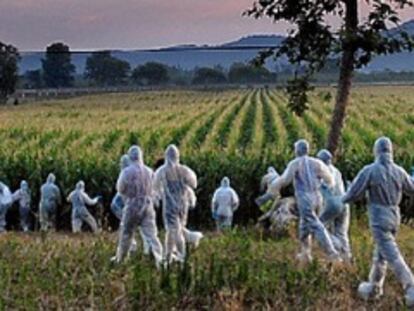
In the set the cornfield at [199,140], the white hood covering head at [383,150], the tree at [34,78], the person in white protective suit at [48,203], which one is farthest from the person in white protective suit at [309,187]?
the tree at [34,78]

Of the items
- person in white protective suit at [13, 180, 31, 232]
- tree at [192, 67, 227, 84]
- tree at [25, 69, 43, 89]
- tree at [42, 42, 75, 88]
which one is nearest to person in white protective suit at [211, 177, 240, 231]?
person in white protective suit at [13, 180, 31, 232]

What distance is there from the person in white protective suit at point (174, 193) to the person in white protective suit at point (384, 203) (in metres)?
3.29

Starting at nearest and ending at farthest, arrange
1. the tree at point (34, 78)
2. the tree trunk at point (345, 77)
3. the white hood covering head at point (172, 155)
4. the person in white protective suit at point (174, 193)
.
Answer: the white hood covering head at point (172, 155) < the person in white protective suit at point (174, 193) < the tree trunk at point (345, 77) < the tree at point (34, 78)

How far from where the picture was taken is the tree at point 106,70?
6097 inches

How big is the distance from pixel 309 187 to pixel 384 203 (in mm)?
2182

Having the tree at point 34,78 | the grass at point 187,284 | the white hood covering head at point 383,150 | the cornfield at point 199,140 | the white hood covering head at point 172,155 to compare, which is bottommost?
the tree at point 34,78

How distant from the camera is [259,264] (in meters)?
12.2

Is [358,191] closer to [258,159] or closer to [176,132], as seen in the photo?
[258,159]

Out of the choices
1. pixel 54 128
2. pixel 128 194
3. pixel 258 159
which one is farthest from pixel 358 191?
pixel 54 128

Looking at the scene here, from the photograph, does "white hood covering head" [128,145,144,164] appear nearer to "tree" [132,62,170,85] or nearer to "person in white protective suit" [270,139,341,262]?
"person in white protective suit" [270,139,341,262]

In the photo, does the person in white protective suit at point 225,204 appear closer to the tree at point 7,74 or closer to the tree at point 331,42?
the tree at point 331,42

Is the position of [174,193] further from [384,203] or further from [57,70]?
[57,70]

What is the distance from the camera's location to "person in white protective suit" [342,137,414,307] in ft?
37.1

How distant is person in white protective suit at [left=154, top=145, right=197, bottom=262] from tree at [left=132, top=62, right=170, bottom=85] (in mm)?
142061
